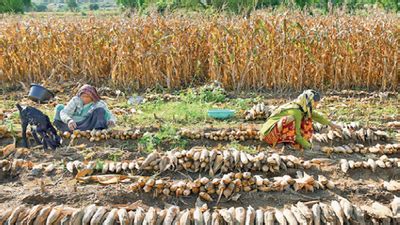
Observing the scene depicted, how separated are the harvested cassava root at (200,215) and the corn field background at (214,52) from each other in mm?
4734

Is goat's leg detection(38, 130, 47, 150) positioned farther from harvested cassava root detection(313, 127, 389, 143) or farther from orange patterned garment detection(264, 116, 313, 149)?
harvested cassava root detection(313, 127, 389, 143)

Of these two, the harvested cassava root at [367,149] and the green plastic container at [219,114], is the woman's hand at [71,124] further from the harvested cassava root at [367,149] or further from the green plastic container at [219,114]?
the harvested cassava root at [367,149]

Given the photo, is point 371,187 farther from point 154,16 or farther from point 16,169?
point 154,16

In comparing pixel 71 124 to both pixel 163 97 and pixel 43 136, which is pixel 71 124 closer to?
pixel 43 136

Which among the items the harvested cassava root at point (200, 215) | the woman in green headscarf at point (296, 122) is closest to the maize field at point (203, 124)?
the harvested cassava root at point (200, 215)

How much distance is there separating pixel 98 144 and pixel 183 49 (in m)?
3.78

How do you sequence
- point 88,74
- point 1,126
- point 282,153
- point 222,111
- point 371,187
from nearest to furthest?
point 371,187 → point 282,153 → point 1,126 → point 222,111 → point 88,74

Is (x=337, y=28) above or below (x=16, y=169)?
above

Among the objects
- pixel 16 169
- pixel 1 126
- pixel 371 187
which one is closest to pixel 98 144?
pixel 16 169

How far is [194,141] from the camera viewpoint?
5.23 meters

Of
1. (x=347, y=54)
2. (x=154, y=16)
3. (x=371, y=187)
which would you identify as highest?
(x=154, y=16)

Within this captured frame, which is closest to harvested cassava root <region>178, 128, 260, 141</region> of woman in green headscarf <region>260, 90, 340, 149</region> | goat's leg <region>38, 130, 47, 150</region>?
woman in green headscarf <region>260, 90, 340, 149</region>

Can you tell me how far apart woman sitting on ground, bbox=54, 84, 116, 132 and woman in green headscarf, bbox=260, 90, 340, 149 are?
190 cm

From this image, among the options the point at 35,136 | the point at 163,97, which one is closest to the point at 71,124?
the point at 35,136
